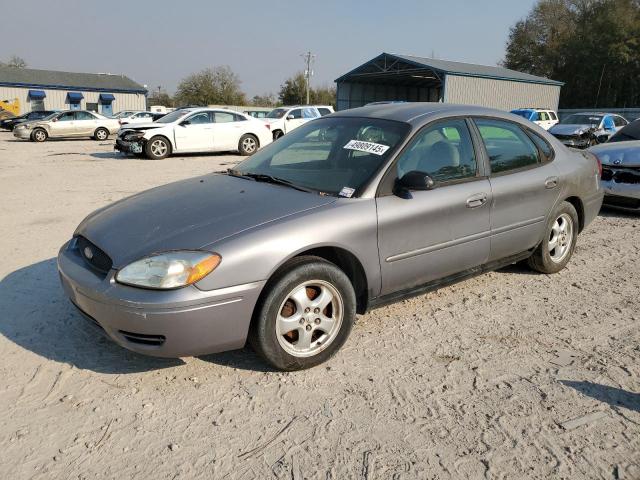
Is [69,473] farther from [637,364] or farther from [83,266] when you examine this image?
[637,364]

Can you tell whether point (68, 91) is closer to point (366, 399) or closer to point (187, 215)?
point (187, 215)

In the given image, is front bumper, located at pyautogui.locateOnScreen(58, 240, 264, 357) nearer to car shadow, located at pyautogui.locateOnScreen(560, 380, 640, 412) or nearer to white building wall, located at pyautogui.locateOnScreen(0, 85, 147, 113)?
car shadow, located at pyautogui.locateOnScreen(560, 380, 640, 412)

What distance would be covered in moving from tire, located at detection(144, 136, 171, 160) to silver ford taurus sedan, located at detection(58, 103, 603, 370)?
435 inches

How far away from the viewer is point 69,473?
2180mm

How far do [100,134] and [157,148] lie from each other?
11.1 metres

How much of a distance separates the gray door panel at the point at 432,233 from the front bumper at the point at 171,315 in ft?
3.24

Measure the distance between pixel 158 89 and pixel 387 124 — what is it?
91690 mm

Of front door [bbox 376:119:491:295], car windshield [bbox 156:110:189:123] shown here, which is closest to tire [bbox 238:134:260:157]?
car windshield [bbox 156:110:189:123]

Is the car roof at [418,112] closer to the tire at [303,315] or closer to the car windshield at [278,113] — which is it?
the tire at [303,315]

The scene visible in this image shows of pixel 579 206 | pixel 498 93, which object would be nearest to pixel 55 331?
pixel 579 206

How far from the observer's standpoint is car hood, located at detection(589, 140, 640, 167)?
6.86m

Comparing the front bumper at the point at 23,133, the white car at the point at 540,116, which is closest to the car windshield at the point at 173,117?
the front bumper at the point at 23,133

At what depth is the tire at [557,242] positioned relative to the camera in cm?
451

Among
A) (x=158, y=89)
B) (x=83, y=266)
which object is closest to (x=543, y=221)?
(x=83, y=266)
